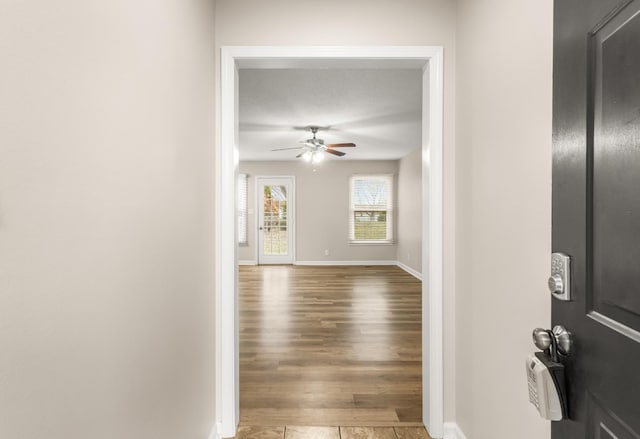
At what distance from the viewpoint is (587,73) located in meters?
0.76

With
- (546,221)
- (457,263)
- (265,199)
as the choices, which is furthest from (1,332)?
(265,199)

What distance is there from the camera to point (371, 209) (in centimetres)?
912

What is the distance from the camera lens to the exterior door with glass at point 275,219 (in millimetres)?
9016

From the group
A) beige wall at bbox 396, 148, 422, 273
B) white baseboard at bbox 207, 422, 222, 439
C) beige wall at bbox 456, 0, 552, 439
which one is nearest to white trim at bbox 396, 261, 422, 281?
beige wall at bbox 396, 148, 422, 273

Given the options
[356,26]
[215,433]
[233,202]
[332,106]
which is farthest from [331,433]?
[332,106]

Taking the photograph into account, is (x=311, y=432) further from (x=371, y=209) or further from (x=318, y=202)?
(x=371, y=209)

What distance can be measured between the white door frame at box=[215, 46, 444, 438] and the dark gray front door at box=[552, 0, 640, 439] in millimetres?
1125

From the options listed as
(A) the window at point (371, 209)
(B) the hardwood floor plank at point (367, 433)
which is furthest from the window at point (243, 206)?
(B) the hardwood floor plank at point (367, 433)

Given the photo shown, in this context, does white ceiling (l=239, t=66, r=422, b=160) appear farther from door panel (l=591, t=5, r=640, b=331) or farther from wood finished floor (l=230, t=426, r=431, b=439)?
wood finished floor (l=230, t=426, r=431, b=439)

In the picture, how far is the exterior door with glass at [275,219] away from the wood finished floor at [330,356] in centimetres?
291

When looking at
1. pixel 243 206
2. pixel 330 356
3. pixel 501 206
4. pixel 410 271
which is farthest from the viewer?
pixel 243 206

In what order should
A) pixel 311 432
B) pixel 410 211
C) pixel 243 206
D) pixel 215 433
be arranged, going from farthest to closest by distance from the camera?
pixel 243 206 → pixel 410 211 → pixel 311 432 → pixel 215 433

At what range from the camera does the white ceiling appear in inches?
139

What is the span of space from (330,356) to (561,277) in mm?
2613
